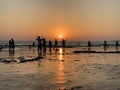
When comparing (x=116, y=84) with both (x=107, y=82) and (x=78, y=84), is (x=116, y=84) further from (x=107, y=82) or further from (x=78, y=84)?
(x=78, y=84)

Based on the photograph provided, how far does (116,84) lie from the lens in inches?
666

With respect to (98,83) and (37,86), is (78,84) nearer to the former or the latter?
(98,83)

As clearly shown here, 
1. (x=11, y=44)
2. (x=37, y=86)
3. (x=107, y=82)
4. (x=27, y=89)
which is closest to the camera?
(x=27, y=89)

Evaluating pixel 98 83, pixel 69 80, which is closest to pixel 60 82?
pixel 69 80

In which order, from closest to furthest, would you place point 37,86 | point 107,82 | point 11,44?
point 37,86
point 107,82
point 11,44

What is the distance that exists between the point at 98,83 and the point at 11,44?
194 feet

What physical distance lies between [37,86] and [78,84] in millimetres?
2158

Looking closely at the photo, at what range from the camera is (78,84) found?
17047mm

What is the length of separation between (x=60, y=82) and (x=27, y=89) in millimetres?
2930

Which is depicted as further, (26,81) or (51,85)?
(26,81)

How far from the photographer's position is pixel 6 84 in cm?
1728

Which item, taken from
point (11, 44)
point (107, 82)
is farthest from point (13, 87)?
point (11, 44)

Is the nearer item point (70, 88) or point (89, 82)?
point (70, 88)

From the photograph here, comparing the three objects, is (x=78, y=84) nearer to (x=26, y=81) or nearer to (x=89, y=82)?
(x=89, y=82)
